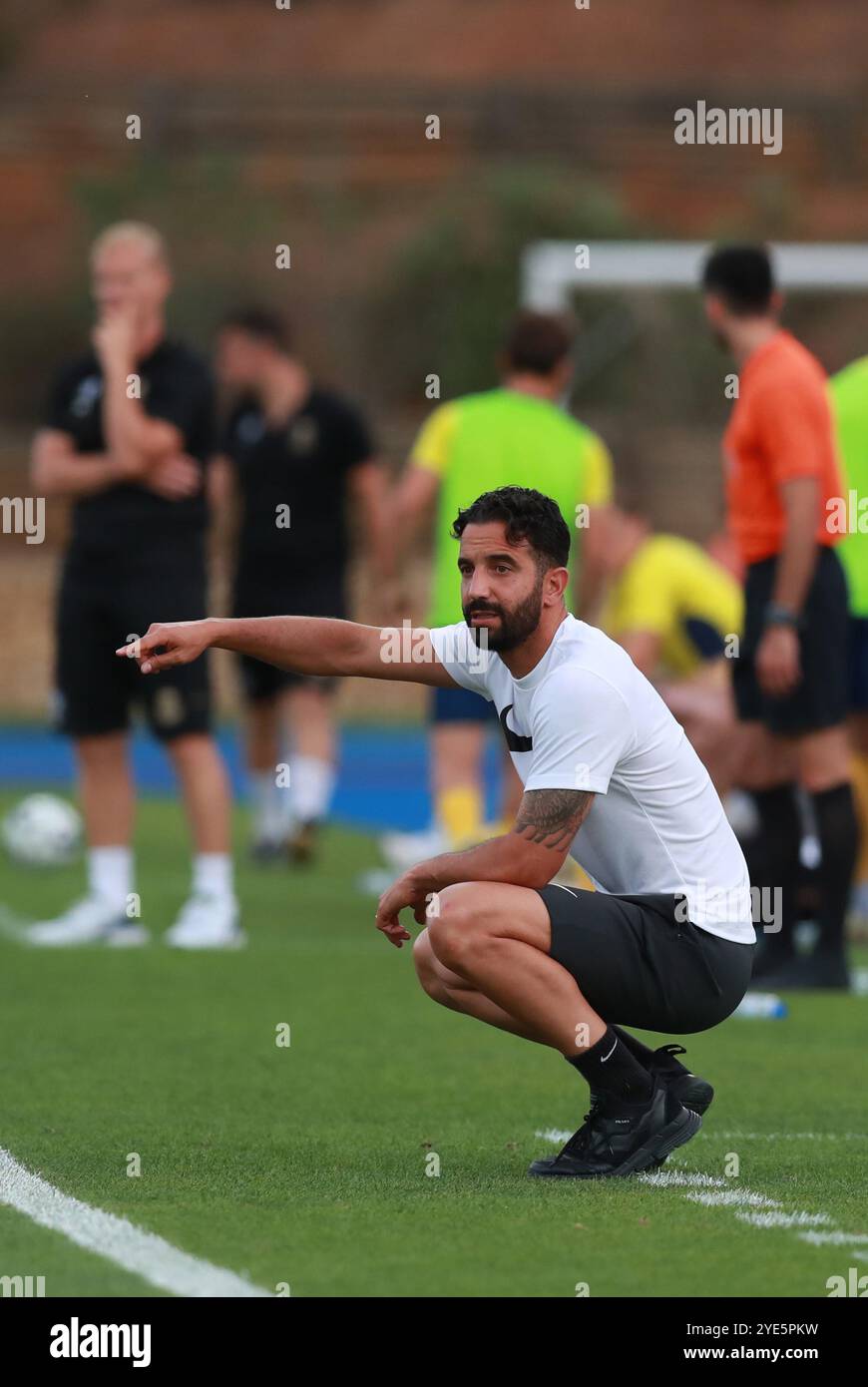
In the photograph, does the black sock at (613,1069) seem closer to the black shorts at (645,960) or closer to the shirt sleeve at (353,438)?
the black shorts at (645,960)

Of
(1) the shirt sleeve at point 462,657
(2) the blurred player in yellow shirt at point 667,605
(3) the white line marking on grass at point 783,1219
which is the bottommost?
(3) the white line marking on grass at point 783,1219

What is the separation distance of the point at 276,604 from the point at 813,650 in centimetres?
433

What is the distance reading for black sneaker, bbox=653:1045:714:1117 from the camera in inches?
207

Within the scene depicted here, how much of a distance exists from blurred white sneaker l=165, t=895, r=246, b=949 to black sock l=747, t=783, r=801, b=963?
1897 mm

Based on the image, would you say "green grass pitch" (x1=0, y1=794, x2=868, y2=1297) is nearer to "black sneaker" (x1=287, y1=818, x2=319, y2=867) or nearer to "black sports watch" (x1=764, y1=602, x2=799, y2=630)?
"black sports watch" (x1=764, y1=602, x2=799, y2=630)

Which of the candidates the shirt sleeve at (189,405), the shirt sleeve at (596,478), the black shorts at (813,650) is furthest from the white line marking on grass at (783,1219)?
the shirt sleeve at (596,478)

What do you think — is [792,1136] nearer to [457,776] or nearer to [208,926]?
[208,926]

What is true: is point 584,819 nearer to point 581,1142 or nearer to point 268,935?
point 581,1142

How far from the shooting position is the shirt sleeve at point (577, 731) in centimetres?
486

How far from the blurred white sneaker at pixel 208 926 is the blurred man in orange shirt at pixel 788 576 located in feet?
6.35

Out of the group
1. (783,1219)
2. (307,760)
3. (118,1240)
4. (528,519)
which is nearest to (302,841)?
(307,760)

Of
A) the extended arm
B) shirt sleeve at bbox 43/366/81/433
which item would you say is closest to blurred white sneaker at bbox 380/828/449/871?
shirt sleeve at bbox 43/366/81/433

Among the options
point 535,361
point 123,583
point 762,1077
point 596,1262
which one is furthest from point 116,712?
point 596,1262
